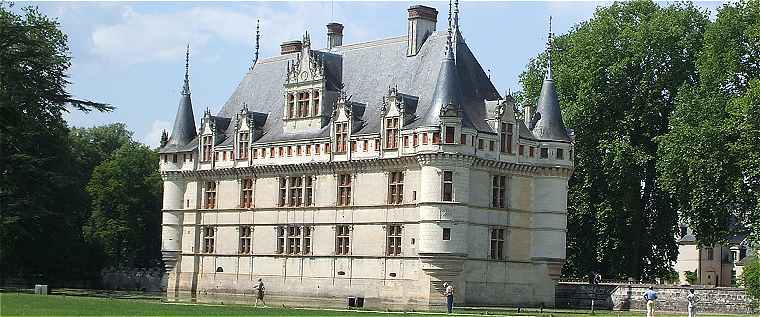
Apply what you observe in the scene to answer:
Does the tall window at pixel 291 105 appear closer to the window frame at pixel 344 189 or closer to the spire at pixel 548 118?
the window frame at pixel 344 189

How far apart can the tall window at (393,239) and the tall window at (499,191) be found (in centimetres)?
343

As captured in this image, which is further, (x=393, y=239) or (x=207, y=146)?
(x=207, y=146)

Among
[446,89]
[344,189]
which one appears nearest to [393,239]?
[344,189]

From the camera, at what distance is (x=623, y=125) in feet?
177

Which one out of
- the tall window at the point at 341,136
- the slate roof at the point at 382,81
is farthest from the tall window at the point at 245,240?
the tall window at the point at 341,136

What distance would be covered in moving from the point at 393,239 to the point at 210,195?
11.6 meters

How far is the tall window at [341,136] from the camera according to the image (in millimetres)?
49875

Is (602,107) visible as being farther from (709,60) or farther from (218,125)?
(218,125)

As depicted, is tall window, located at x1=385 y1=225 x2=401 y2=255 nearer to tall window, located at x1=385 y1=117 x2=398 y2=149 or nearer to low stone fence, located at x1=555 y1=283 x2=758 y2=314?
tall window, located at x1=385 y1=117 x2=398 y2=149

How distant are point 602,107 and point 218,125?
615 inches

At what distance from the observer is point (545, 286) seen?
159 feet

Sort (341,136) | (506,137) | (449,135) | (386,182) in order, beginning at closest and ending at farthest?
(449,135), (506,137), (386,182), (341,136)

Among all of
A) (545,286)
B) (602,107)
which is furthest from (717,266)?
(545,286)

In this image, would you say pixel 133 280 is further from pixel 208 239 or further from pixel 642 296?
pixel 642 296
